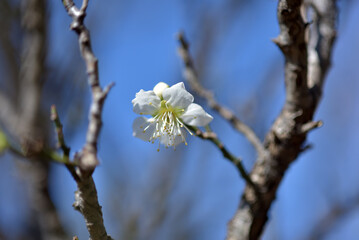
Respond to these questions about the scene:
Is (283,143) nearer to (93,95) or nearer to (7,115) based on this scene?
(93,95)

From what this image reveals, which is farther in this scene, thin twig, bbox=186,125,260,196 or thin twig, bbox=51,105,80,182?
thin twig, bbox=186,125,260,196

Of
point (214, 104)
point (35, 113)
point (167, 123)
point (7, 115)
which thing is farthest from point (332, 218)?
point (7, 115)

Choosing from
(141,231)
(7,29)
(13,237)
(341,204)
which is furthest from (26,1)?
(341,204)

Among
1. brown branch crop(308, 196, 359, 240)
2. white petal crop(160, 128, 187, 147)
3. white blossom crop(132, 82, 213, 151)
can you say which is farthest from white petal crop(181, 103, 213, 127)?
brown branch crop(308, 196, 359, 240)

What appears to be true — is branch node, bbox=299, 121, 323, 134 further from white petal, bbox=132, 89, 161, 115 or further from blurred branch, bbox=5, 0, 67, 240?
blurred branch, bbox=5, 0, 67, 240

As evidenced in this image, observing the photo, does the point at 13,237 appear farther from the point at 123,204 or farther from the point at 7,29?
the point at 7,29

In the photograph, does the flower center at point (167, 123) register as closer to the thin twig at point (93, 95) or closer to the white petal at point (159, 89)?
the white petal at point (159, 89)
